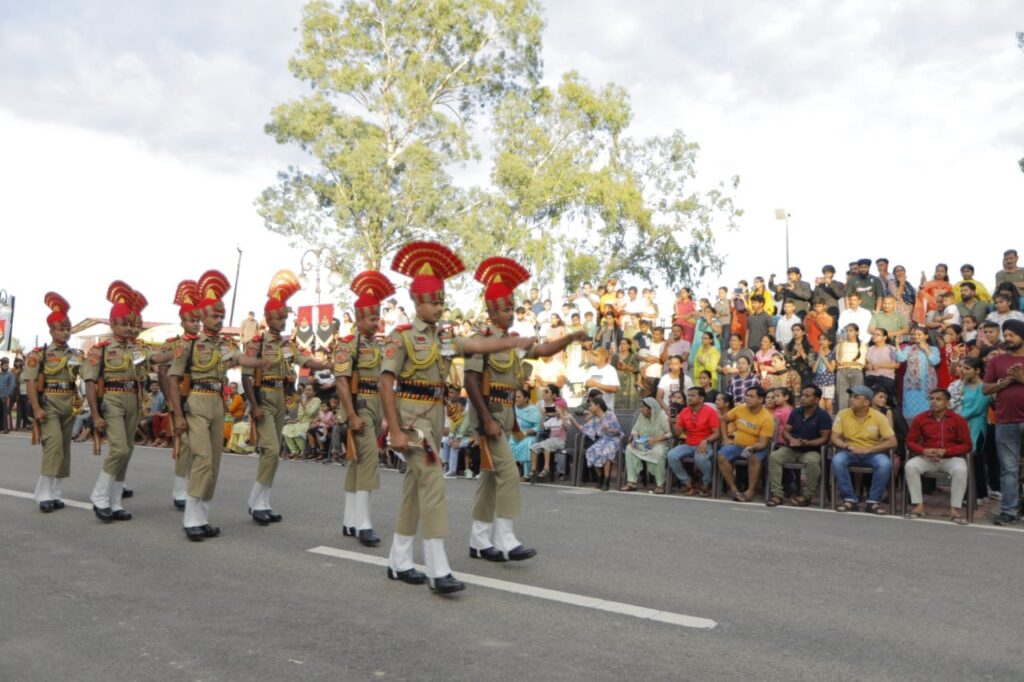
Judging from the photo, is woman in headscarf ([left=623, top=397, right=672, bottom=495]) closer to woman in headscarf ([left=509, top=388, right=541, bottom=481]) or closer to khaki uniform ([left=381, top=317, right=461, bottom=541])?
woman in headscarf ([left=509, top=388, right=541, bottom=481])

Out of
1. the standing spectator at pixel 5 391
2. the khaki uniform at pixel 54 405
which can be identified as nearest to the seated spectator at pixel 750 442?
the khaki uniform at pixel 54 405

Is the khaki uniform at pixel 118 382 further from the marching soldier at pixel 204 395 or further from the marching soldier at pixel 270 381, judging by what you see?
the marching soldier at pixel 270 381

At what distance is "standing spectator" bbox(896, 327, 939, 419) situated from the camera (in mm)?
13547

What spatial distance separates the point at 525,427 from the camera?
1591 centimetres

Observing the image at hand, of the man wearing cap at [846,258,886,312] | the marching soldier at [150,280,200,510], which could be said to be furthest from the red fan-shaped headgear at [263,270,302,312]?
the man wearing cap at [846,258,886,312]

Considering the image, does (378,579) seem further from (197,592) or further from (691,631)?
(691,631)

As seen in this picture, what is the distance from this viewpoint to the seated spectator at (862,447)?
450 inches

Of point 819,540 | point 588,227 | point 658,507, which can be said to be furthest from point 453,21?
point 819,540

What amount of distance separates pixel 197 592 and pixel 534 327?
1582 centimetres

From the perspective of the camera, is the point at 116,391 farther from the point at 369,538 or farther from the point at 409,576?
the point at 409,576

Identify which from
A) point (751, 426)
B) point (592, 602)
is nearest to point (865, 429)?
point (751, 426)

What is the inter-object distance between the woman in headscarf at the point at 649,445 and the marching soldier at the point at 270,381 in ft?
19.7

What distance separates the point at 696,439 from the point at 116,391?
8078 millimetres

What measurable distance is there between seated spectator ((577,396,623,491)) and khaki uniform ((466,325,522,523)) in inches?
265
